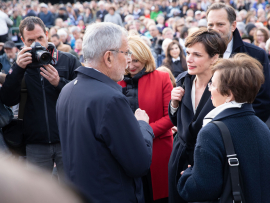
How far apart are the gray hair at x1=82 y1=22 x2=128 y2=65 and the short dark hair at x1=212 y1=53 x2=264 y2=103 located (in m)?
0.70

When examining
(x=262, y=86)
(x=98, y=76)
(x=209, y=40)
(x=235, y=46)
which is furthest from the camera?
(x=235, y=46)

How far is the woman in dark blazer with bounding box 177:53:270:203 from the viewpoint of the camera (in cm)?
172

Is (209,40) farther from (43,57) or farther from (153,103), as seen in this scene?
(43,57)

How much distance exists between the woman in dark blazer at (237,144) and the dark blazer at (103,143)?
356mm

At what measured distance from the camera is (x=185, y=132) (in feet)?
8.20

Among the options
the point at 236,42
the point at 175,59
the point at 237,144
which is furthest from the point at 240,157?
the point at 175,59

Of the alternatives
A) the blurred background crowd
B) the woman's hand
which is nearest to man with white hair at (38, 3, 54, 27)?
the blurred background crowd

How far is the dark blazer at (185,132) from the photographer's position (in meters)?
2.43

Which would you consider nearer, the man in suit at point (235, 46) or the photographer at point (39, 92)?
the man in suit at point (235, 46)

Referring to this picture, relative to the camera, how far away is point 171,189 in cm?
265

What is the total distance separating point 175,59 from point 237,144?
5.28 meters

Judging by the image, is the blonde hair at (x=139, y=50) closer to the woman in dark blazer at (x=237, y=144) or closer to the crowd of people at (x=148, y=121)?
the crowd of people at (x=148, y=121)

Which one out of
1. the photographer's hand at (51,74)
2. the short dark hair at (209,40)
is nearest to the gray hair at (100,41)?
the short dark hair at (209,40)

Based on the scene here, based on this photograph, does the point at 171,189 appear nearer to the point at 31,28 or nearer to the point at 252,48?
the point at 252,48
